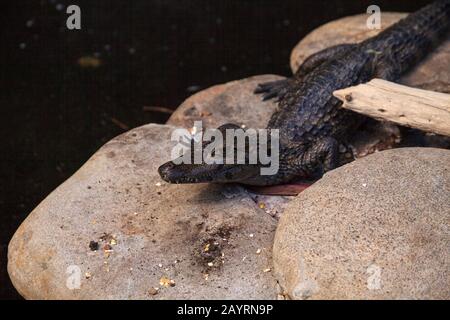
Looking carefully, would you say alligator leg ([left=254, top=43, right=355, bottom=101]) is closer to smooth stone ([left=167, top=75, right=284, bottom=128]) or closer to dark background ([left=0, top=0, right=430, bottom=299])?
smooth stone ([left=167, top=75, right=284, bottom=128])

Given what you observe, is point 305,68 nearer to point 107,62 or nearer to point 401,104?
point 401,104

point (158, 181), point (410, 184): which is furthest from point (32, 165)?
point (410, 184)

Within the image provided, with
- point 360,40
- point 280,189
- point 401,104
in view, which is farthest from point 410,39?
point 280,189

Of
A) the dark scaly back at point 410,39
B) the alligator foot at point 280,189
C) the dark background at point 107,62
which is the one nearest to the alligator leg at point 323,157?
the alligator foot at point 280,189

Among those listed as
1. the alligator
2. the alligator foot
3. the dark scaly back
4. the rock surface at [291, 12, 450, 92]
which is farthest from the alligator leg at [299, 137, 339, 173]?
the rock surface at [291, 12, 450, 92]
